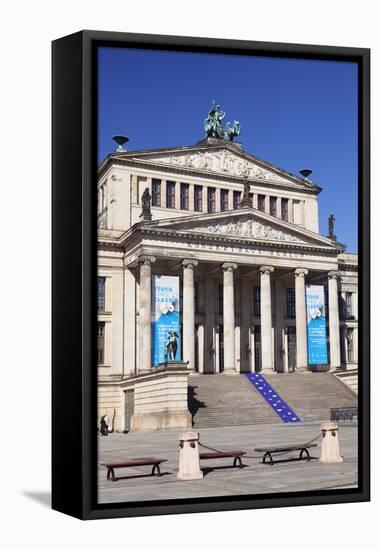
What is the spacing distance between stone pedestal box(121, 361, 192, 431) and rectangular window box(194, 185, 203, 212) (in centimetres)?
371

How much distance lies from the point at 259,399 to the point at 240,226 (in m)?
4.15

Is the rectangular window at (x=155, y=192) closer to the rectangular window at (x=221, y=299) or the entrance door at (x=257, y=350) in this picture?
the entrance door at (x=257, y=350)

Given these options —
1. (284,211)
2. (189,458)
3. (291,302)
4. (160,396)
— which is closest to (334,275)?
(291,302)

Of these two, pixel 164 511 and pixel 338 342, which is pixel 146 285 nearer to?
pixel 338 342

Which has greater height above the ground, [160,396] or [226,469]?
[160,396]

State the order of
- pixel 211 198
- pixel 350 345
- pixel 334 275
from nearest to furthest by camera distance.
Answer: pixel 350 345 → pixel 211 198 → pixel 334 275

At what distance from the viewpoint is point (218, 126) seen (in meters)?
23.8

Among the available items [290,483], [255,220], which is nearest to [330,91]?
[255,220]

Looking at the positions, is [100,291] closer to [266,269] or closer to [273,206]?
[273,206]

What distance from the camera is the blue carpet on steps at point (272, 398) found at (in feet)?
85.5

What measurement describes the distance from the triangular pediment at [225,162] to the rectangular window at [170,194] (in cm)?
82

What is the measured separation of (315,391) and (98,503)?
22.3 feet

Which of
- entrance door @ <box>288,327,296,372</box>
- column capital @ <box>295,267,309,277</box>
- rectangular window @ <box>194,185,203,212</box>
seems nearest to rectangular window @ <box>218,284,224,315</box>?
column capital @ <box>295,267,309,277</box>

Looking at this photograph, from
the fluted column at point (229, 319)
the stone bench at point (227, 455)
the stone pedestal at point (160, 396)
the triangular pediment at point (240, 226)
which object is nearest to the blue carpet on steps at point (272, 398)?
the fluted column at point (229, 319)
